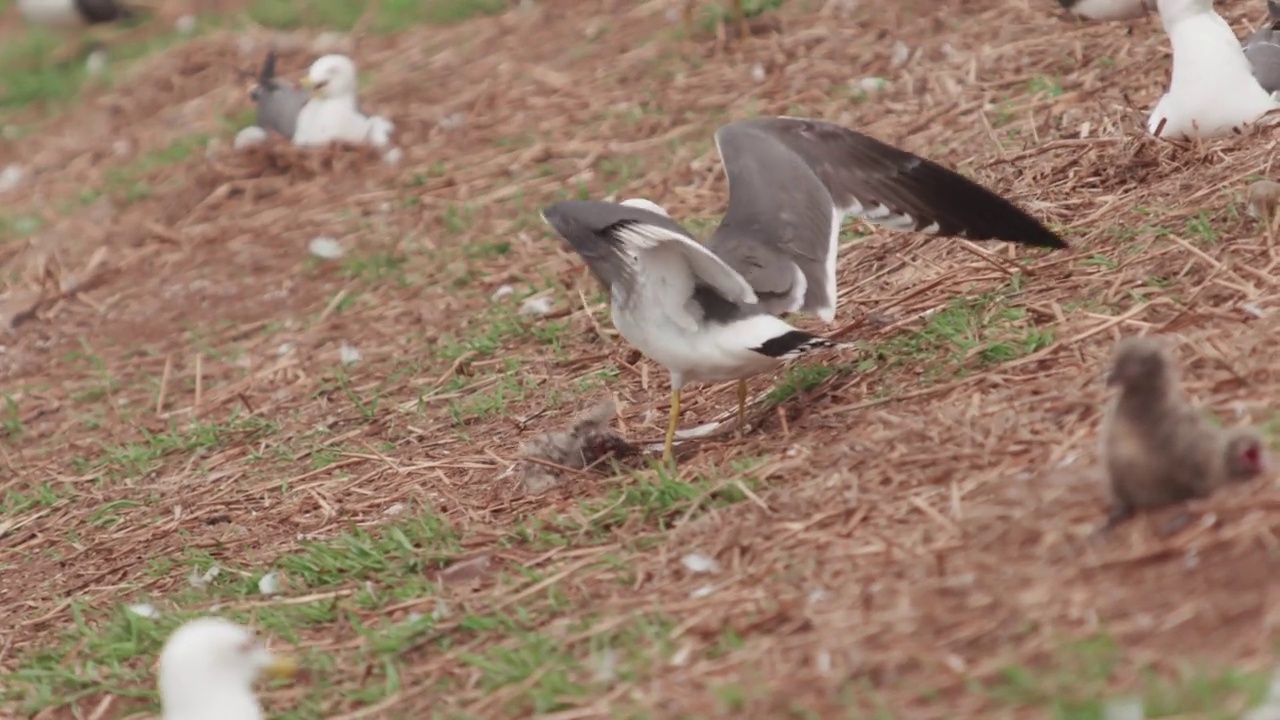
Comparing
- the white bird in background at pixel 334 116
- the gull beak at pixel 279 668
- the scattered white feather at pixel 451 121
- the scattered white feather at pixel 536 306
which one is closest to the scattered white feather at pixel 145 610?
the gull beak at pixel 279 668

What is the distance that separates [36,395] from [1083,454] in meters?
4.78

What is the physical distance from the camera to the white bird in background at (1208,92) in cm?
600

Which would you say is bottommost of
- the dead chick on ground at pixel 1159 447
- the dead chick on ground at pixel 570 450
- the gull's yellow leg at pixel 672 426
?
the dead chick on ground at pixel 570 450

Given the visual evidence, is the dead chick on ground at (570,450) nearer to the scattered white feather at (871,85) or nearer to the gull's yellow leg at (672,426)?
the gull's yellow leg at (672,426)

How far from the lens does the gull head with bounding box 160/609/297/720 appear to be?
3770mm

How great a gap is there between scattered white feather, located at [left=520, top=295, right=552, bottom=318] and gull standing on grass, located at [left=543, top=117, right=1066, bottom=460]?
56.5 inches

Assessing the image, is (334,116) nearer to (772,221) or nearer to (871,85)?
(871,85)

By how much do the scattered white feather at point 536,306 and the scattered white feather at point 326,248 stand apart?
1419 mm

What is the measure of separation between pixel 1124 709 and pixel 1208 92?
3.40 m

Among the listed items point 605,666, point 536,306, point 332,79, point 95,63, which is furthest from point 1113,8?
point 95,63

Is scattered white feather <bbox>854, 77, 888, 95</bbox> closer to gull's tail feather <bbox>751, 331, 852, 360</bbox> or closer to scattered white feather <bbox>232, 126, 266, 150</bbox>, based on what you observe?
scattered white feather <bbox>232, 126, 266, 150</bbox>

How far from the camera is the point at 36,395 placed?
7375 millimetres

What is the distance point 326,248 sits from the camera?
8031 mm

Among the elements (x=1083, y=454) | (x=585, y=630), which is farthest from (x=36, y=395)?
(x=1083, y=454)
